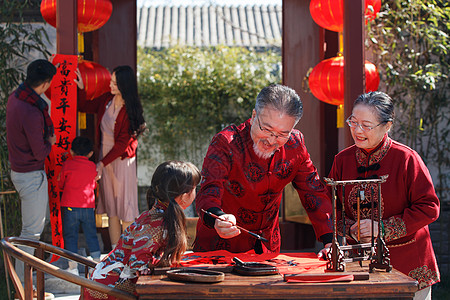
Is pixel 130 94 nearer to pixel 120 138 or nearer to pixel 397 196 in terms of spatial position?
pixel 120 138

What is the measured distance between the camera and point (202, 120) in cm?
859

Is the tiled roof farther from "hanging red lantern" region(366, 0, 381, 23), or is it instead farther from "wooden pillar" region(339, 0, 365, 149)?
"wooden pillar" region(339, 0, 365, 149)

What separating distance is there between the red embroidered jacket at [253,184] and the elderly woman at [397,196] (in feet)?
0.61

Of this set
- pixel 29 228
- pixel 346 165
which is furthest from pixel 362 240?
pixel 29 228

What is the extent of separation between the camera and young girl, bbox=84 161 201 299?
7.57 ft

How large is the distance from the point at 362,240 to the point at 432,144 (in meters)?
3.57

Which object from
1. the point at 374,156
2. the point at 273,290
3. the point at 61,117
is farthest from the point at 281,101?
the point at 61,117

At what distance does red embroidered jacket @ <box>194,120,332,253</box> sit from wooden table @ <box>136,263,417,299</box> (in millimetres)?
650

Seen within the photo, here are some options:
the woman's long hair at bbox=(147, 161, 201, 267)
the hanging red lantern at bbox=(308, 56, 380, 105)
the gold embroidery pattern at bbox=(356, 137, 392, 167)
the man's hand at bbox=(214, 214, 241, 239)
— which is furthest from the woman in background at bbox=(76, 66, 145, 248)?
the man's hand at bbox=(214, 214, 241, 239)

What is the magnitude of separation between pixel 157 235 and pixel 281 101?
0.73 meters

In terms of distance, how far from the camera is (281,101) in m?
2.48

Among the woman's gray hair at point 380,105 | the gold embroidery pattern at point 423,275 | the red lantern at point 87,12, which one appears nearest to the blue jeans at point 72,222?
the red lantern at point 87,12

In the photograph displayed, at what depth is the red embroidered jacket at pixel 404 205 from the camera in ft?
8.41

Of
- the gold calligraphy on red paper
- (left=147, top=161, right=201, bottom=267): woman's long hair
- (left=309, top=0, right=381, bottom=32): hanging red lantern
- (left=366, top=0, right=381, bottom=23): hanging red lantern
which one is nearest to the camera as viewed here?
(left=147, top=161, right=201, bottom=267): woman's long hair
